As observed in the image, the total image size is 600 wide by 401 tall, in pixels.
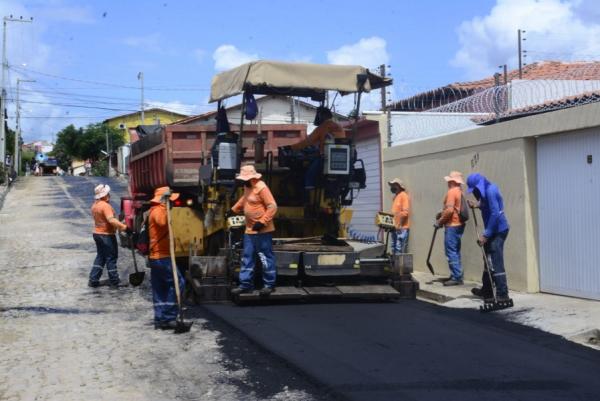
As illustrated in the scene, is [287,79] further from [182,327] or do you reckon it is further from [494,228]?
[182,327]

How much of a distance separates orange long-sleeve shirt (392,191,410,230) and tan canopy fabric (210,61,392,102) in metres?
3.03

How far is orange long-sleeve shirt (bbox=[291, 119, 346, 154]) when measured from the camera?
9.87 meters

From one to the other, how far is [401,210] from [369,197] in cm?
399

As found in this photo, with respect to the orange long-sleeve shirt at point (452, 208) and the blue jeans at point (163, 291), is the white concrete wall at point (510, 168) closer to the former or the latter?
the orange long-sleeve shirt at point (452, 208)

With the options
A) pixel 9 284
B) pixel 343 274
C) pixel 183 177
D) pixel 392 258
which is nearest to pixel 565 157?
pixel 392 258

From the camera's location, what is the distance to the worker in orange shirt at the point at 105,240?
37.0 ft

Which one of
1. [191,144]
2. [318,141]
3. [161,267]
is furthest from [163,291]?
[191,144]

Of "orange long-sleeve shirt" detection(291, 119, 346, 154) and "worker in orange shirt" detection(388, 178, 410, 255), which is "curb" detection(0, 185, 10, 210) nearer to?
"worker in orange shirt" detection(388, 178, 410, 255)

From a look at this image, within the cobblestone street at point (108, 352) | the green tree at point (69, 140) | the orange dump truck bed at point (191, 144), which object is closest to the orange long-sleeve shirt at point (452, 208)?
the orange dump truck bed at point (191, 144)

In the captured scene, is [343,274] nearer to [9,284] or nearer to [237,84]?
[237,84]

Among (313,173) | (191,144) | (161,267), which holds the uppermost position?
(191,144)

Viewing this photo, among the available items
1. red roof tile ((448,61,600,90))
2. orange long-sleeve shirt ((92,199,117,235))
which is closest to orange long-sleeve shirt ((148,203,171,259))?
orange long-sleeve shirt ((92,199,117,235))

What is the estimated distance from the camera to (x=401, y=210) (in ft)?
41.2

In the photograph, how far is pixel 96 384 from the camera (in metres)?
5.91
